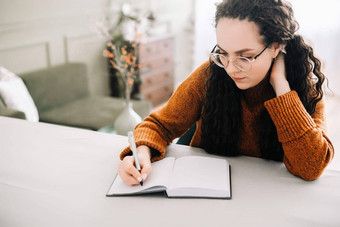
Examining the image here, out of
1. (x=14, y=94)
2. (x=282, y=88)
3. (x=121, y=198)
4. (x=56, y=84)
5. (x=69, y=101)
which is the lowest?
(x=69, y=101)

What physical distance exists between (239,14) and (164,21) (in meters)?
3.45

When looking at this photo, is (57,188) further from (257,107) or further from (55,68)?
(55,68)

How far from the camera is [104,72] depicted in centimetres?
358

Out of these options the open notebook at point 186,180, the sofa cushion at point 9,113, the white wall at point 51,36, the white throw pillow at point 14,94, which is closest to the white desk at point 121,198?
the open notebook at point 186,180

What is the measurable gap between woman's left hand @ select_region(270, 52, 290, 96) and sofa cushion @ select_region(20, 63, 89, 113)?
203 cm

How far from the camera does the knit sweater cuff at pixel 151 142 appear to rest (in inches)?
41.3

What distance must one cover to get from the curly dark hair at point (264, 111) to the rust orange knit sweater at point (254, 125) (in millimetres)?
40

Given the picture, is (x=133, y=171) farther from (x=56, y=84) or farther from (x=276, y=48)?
(x=56, y=84)

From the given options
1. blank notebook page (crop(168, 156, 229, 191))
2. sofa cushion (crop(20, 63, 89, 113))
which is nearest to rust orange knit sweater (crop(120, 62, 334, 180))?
blank notebook page (crop(168, 156, 229, 191))

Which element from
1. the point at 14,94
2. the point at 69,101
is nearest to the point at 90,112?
the point at 69,101

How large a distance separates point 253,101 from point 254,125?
88mm

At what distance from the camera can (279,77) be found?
110cm

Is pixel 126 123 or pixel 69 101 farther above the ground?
pixel 126 123

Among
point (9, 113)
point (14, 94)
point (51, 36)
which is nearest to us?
point (9, 113)
